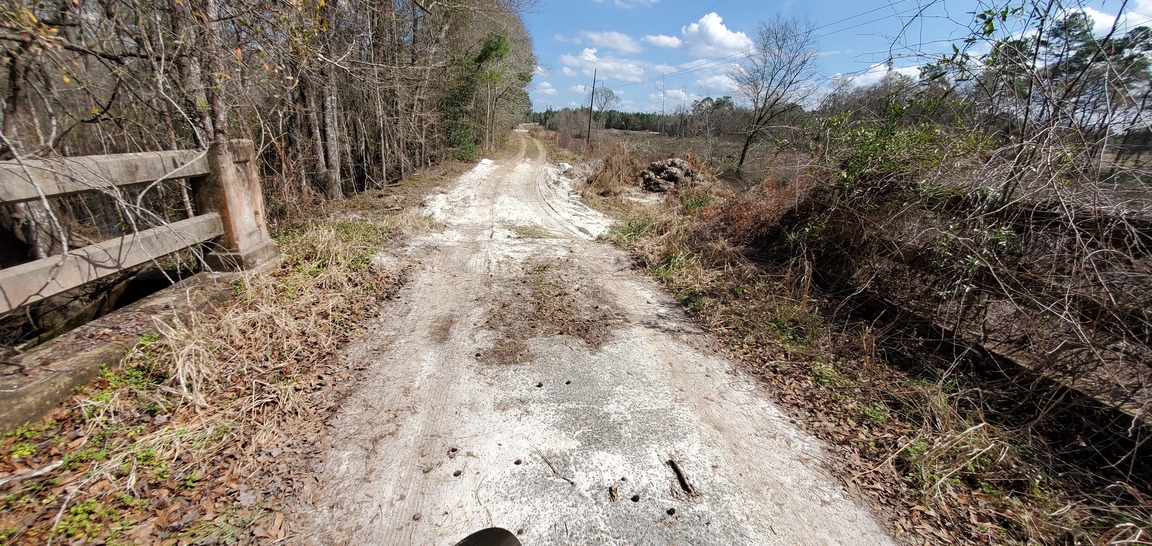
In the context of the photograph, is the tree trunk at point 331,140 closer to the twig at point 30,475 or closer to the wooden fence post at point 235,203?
the wooden fence post at point 235,203

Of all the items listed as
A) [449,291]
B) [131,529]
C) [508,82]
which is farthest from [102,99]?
[508,82]

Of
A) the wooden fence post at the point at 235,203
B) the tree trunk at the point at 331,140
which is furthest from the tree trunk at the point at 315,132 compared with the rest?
the wooden fence post at the point at 235,203

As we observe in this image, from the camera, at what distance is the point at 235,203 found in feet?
14.2

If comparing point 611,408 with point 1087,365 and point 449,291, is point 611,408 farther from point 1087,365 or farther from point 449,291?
point 1087,365

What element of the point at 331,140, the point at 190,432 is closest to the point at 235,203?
the point at 190,432

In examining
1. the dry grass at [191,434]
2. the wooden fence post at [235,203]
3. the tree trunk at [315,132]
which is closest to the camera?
the dry grass at [191,434]

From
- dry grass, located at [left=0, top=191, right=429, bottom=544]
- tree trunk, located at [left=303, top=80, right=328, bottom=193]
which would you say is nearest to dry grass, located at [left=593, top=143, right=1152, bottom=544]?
dry grass, located at [left=0, top=191, right=429, bottom=544]

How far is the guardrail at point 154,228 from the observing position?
8.77ft

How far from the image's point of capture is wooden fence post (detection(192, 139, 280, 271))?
4.16 metres

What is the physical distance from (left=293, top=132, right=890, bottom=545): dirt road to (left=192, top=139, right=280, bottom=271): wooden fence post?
161 centimetres

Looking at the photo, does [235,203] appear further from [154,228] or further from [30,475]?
[30,475]

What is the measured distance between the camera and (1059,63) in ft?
12.3

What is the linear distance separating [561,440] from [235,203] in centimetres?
410

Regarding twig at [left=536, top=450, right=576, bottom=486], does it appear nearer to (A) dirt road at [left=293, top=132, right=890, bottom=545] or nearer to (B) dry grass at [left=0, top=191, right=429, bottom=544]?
(A) dirt road at [left=293, top=132, right=890, bottom=545]
